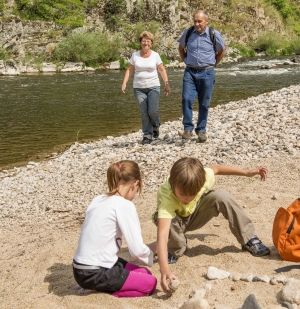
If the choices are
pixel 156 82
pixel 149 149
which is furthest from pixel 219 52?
pixel 149 149

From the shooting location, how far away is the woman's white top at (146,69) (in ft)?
27.1

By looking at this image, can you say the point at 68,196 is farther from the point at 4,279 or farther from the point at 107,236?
the point at 107,236

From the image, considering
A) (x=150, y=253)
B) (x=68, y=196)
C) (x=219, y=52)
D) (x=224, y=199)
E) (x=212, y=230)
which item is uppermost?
(x=219, y=52)

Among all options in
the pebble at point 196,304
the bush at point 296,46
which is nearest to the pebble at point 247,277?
the pebble at point 196,304

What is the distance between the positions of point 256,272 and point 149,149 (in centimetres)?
499

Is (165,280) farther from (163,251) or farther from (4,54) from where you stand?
(4,54)

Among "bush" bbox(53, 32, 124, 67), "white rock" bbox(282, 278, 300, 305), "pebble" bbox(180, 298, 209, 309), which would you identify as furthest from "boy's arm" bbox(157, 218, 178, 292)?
"bush" bbox(53, 32, 124, 67)

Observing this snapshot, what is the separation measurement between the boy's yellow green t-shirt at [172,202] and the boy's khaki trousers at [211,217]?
0.21ft

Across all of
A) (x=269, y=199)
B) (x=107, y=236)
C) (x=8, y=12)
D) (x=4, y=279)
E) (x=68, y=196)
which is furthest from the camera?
(x=8, y=12)

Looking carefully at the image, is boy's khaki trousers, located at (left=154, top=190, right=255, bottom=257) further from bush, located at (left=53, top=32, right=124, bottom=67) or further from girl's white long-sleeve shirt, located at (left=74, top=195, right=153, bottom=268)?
bush, located at (left=53, top=32, right=124, bottom=67)

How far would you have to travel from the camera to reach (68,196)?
6898 millimetres

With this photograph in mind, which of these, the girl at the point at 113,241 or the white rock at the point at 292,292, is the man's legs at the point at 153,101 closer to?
the girl at the point at 113,241

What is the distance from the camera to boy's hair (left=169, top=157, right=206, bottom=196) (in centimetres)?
342

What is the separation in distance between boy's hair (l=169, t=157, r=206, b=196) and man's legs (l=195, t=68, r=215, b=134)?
186 inches
